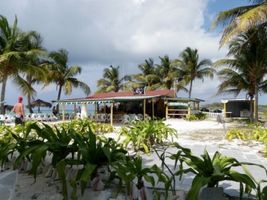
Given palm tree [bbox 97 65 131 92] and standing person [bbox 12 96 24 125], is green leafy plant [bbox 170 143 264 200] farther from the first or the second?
palm tree [bbox 97 65 131 92]

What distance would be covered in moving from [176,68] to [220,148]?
96.9 feet

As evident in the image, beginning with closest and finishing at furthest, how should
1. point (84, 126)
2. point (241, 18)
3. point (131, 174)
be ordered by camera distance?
point (131, 174) < point (84, 126) < point (241, 18)

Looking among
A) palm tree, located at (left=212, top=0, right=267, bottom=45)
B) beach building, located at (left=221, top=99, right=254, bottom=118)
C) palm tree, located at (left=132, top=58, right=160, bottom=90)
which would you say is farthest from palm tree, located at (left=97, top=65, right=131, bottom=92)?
palm tree, located at (left=212, top=0, right=267, bottom=45)

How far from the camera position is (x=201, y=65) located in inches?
1451

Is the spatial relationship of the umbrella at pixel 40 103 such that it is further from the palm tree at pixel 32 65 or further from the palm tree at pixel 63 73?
→ the palm tree at pixel 32 65

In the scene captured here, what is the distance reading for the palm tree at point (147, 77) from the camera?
4006 centimetres

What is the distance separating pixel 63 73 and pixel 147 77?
10.6 m

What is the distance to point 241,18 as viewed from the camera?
14820 millimetres

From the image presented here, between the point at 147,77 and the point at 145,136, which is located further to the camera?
the point at 147,77

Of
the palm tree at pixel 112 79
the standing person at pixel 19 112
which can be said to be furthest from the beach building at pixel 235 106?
the standing person at pixel 19 112

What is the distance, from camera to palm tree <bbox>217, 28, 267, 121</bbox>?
65.4 ft

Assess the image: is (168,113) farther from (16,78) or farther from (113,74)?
(113,74)

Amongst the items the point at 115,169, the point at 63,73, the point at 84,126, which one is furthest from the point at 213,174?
the point at 63,73

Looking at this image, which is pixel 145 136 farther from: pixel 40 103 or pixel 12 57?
pixel 40 103
